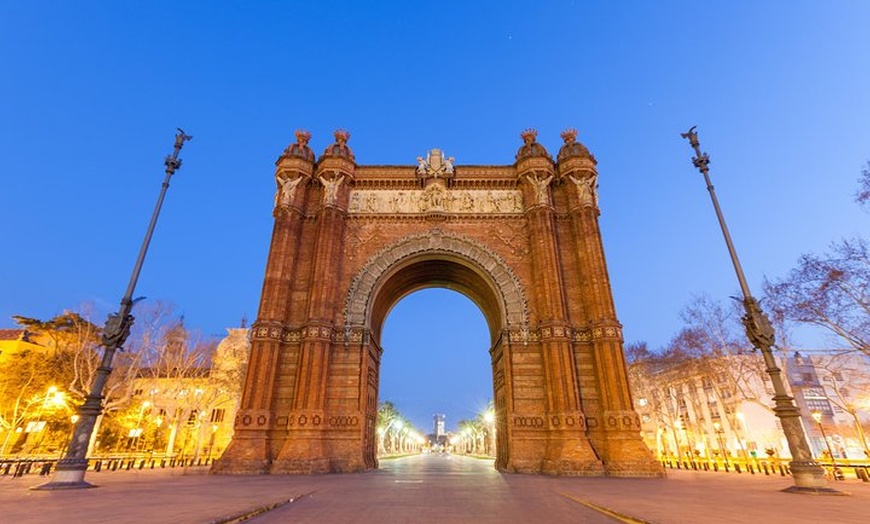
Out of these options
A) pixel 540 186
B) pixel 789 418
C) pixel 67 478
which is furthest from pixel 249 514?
pixel 540 186

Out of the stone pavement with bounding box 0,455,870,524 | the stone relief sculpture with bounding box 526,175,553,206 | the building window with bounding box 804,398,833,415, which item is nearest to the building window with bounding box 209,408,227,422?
the stone pavement with bounding box 0,455,870,524

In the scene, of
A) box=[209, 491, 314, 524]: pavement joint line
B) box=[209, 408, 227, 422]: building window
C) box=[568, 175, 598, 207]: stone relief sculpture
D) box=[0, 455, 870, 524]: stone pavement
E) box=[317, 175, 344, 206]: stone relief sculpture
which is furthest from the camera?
box=[209, 408, 227, 422]: building window

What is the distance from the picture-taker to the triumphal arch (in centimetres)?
1789

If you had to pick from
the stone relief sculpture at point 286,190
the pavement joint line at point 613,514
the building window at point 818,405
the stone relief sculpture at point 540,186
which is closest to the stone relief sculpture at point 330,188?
Result: the stone relief sculpture at point 286,190

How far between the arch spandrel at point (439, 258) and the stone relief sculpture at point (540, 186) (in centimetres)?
396

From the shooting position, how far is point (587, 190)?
22.4 m

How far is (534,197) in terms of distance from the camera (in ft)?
74.2

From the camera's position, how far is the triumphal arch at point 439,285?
1789 cm

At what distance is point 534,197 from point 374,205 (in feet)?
29.9

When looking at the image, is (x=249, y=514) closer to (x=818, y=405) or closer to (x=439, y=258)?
(x=439, y=258)

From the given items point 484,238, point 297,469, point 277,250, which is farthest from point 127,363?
point 484,238

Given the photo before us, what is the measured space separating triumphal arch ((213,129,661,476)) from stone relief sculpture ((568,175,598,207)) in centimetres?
10

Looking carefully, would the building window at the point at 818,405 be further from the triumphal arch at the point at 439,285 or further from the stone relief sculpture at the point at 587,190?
the stone relief sculpture at the point at 587,190

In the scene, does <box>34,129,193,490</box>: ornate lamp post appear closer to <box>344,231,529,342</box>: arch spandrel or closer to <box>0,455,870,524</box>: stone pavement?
<box>0,455,870,524</box>: stone pavement
